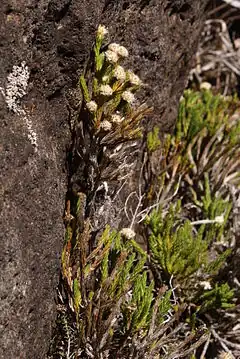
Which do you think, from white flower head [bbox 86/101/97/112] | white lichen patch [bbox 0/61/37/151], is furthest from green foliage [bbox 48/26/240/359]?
white lichen patch [bbox 0/61/37/151]

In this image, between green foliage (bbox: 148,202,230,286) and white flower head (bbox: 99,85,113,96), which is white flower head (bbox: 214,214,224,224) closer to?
green foliage (bbox: 148,202,230,286)

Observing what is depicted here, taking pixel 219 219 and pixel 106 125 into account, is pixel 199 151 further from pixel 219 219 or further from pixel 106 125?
pixel 106 125

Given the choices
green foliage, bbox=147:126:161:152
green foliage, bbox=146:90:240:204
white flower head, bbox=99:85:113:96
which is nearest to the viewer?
white flower head, bbox=99:85:113:96

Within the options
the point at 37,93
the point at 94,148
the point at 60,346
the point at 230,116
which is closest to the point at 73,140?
the point at 94,148

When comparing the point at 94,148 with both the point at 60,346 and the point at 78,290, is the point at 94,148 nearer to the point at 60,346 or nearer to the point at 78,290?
the point at 78,290

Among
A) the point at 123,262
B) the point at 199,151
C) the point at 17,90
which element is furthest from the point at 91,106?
the point at 199,151

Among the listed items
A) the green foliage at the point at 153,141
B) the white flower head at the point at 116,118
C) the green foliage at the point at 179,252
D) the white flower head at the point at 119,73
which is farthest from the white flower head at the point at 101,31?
the green foliage at the point at 179,252

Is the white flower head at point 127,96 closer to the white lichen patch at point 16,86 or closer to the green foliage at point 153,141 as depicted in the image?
the white lichen patch at point 16,86
